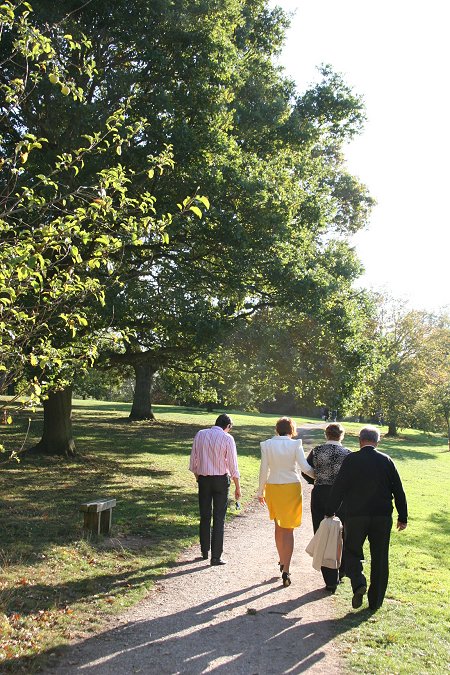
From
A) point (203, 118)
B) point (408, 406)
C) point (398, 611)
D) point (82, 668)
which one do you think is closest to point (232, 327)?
point (203, 118)

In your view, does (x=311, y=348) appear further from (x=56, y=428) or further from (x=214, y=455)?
(x=214, y=455)

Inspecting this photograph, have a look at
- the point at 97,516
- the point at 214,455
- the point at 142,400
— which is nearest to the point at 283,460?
the point at 214,455

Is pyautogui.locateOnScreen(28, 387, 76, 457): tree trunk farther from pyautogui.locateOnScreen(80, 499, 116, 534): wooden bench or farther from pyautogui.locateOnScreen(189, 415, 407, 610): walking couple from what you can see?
pyautogui.locateOnScreen(189, 415, 407, 610): walking couple

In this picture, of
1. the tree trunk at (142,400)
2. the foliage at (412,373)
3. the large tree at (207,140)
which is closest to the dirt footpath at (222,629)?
the large tree at (207,140)

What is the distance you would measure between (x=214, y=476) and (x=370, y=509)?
92.9 inches

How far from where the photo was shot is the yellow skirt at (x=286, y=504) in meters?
7.23

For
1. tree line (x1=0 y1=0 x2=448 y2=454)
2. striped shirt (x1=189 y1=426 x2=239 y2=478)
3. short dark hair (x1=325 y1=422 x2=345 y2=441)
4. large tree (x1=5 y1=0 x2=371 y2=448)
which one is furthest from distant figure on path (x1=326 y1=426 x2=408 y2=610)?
large tree (x1=5 y1=0 x2=371 y2=448)

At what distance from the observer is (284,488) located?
7.33 m

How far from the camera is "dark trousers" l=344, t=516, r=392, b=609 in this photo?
6359mm

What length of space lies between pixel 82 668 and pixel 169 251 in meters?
12.3

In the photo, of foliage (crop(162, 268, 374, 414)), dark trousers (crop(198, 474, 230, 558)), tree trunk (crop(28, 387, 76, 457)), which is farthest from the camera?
tree trunk (crop(28, 387, 76, 457))

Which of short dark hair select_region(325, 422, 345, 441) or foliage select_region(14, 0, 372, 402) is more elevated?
foliage select_region(14, 0, 372, 402)

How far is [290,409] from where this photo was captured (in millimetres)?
75750

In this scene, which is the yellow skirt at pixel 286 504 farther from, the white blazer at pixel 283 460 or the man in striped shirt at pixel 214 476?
the man in striped shirt at pixel 214 476
